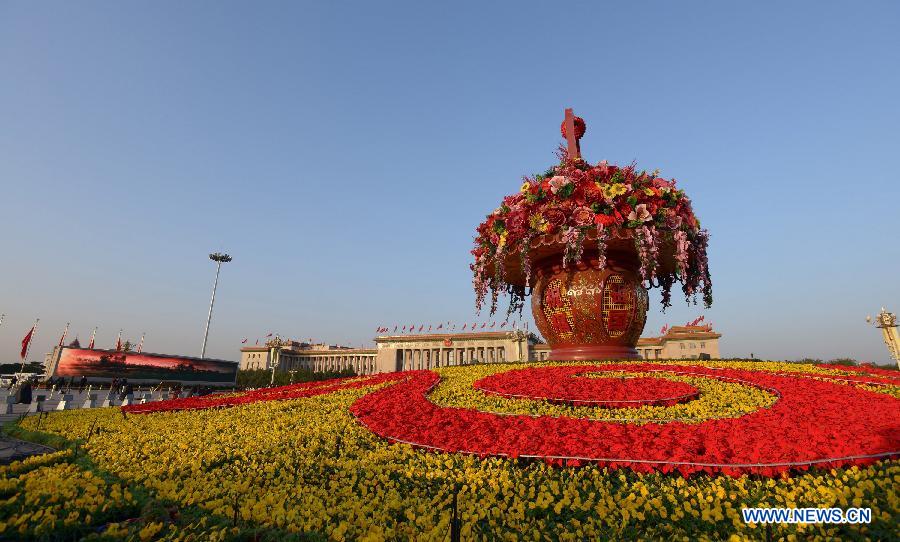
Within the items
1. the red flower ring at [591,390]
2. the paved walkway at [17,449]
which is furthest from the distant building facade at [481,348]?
the paved walkway at [17,449]

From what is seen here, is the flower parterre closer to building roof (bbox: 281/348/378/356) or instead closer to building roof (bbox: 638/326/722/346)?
building roof (bbox: 638/326/722/346)

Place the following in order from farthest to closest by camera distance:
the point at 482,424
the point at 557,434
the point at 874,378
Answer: the point at 874,378 < the point at 482,424 < the point at 557,434

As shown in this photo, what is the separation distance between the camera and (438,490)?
4793mm

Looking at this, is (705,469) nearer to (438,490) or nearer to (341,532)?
(438,490)

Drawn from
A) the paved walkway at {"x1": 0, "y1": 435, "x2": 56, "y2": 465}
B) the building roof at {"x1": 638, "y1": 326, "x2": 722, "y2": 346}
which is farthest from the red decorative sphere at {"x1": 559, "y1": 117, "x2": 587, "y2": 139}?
the building roof at {"x1": 638, "y1": 326, "x2": 722, "y2": 346}

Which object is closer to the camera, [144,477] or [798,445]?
[798,445]

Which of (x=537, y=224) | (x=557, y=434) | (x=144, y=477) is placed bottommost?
(x=144, y=477)

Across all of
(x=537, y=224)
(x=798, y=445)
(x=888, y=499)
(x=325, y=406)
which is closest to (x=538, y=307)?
(x=537, y=224)

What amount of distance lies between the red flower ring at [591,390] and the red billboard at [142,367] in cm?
5754

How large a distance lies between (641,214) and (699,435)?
25.4 feet

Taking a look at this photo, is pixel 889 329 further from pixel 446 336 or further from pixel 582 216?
pixel 446 336

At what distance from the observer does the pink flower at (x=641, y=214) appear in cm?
1201

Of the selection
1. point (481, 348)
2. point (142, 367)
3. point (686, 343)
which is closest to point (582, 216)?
point (142, 367)

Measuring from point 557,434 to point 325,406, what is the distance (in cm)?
613
